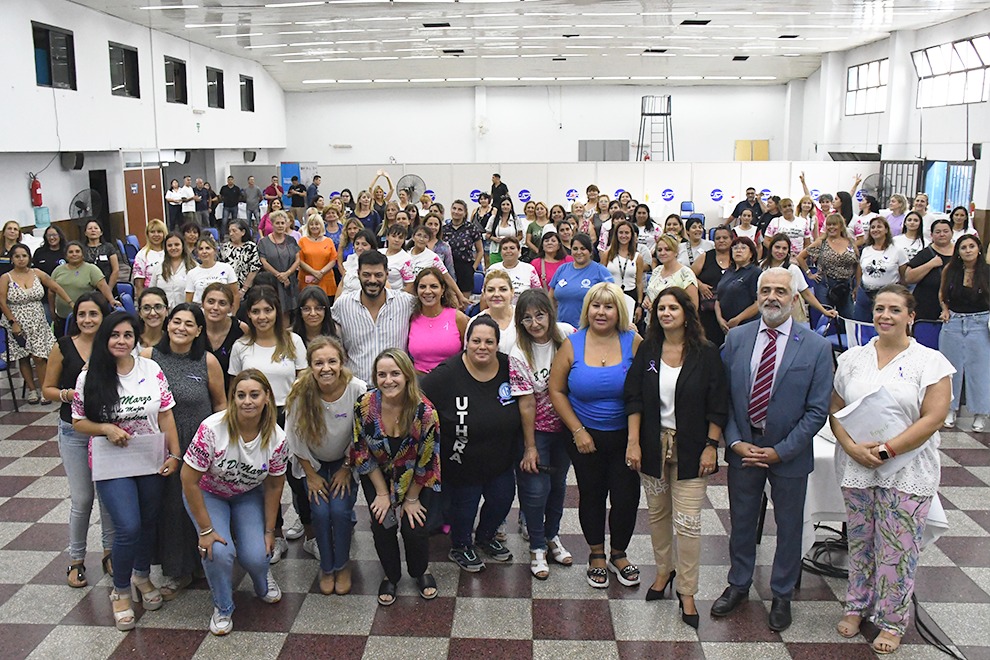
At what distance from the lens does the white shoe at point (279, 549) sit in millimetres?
4625

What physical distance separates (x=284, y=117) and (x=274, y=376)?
2537 centimetres

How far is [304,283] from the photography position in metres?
8.16

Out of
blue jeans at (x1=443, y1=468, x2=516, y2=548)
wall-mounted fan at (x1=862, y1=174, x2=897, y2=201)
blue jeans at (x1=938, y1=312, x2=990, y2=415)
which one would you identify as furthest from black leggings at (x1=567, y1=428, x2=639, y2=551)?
wall-mounted fan at (x1=862, y1=174, x2=897, y2=201)

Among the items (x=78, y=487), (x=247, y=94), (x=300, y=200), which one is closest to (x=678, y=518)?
(x=78, y=487)

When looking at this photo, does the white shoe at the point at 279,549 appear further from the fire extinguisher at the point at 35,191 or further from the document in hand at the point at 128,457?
the fire extinguisher at the point at 35,191

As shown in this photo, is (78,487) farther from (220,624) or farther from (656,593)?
(656,593)

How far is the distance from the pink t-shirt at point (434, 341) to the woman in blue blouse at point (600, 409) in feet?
2.91

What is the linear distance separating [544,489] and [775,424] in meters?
1.24

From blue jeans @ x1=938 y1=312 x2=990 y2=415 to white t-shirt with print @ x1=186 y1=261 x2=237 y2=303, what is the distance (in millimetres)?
5760

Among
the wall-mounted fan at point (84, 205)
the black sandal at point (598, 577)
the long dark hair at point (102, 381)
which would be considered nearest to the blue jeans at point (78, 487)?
the long dark hair at point (102, 381)

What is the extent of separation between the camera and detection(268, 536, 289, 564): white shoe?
4625 millimetres

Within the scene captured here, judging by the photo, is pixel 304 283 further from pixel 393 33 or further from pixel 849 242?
pixel 393 33

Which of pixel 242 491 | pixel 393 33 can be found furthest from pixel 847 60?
pixel 242 491

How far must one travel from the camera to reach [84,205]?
13969 mm
